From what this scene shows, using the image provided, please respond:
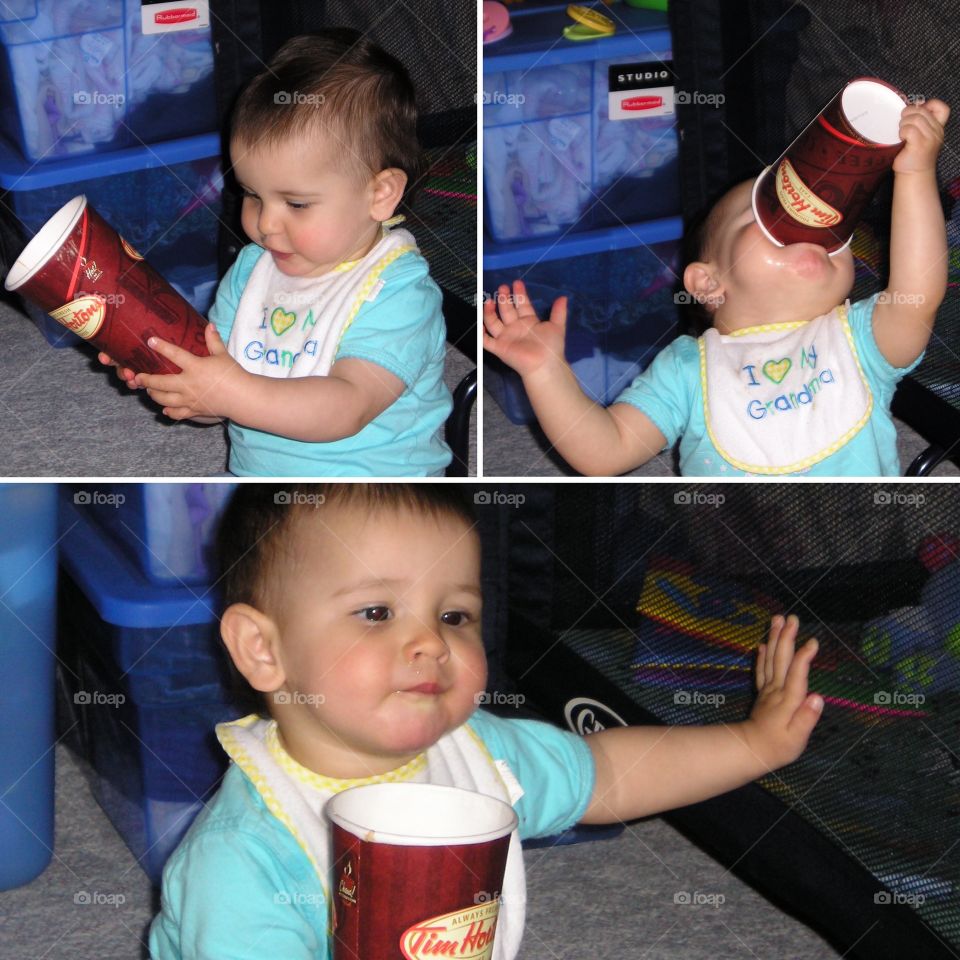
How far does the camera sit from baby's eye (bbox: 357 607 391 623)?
0.94m

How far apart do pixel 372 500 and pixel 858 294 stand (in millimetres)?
469

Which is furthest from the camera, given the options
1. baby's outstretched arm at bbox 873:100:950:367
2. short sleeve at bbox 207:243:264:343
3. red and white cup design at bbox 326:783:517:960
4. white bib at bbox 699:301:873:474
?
short sleeve at bbox 207:243:264:343

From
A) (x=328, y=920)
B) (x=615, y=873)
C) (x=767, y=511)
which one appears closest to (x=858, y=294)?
(x=767, y=511)

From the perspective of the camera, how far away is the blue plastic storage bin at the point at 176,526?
3.82ft

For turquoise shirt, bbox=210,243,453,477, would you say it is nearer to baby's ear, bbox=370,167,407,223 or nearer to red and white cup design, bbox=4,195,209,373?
baby's ear, bbox=370,167,407,223

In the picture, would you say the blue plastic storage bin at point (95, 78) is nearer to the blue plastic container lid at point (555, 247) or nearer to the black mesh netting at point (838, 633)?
the blue plastic container lid at point (555, 247)

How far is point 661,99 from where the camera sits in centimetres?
125

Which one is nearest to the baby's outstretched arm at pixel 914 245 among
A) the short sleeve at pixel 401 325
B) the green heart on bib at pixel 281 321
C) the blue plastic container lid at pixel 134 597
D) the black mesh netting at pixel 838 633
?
the black mesh netting at pixel 838 633

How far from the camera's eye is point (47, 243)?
0.93 metres

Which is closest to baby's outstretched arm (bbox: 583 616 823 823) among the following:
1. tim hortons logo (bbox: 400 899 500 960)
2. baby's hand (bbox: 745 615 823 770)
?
baby's hand (bbox: 745 615 823 770)

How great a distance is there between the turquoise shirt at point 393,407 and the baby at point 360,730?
0.37 ft

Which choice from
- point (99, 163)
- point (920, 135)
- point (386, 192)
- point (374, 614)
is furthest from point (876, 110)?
point (99, 163)

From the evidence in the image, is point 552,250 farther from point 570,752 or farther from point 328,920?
point 328,920

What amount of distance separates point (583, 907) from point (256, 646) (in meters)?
0.43
